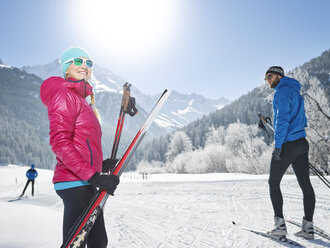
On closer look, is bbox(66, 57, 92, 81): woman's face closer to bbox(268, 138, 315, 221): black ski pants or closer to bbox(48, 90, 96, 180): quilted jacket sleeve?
bbox(48, 90, 96, 180): quilted jacket sleeve

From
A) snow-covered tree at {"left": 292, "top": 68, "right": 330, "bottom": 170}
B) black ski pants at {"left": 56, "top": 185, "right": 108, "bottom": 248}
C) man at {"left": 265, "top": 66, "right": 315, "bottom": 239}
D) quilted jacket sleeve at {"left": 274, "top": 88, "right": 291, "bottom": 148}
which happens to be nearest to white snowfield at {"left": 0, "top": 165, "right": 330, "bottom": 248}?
man at {"left": 265, "top": 66, "right": 315, "bottom": 239}

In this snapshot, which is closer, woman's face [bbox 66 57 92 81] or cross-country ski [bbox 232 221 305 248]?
woman's face [bbox 66 57 92 81]

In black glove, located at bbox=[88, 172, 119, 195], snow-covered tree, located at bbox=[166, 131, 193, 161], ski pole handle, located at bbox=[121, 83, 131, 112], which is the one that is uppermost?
snow-covered tree, located at bbox=[166, 131, 193, 161]

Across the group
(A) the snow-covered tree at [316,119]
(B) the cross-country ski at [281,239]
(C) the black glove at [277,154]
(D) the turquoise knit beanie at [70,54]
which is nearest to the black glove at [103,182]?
(D) the turquoise knit beanie at [70,54]

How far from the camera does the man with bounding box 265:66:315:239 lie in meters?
2.64

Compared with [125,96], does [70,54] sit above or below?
above

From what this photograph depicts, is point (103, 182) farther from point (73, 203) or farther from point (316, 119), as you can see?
point (316, 119)

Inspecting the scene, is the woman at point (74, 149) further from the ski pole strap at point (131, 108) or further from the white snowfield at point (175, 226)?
the white snowfield at point (175, 226)

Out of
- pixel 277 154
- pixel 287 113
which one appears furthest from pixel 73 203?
pixel 287 113

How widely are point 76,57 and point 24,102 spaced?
683 feet

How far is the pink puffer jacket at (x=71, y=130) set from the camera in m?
1.39

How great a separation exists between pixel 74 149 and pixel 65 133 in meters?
0.13

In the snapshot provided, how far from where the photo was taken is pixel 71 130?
57.6 inches

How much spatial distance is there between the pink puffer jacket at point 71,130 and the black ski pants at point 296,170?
7.40ft
